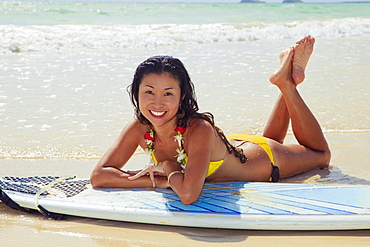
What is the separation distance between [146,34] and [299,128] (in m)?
12.1

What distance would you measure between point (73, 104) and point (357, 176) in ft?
12.5

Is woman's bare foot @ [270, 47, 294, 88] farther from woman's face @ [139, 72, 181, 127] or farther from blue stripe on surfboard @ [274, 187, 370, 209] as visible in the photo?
woman's face @ [139, 72, 181, 127]

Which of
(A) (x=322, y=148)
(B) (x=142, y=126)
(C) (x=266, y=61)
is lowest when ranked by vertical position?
(A) (x=322, y=148)

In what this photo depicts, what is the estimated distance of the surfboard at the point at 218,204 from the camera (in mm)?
2861

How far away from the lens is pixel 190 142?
308cm

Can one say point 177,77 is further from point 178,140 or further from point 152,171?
point 152,171

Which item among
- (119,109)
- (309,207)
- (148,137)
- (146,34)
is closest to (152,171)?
(148,137)

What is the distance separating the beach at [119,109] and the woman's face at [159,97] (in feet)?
2.31

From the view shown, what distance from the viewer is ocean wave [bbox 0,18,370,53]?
12982 mm

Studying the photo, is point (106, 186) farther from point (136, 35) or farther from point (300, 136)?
point (136, 35)

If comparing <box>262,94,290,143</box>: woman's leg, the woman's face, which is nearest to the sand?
the woman's face

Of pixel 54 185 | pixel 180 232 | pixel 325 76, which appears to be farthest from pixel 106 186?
pixel 325 76

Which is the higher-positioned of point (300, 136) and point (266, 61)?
point (266, 61)

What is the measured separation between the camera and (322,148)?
13.9 ft
